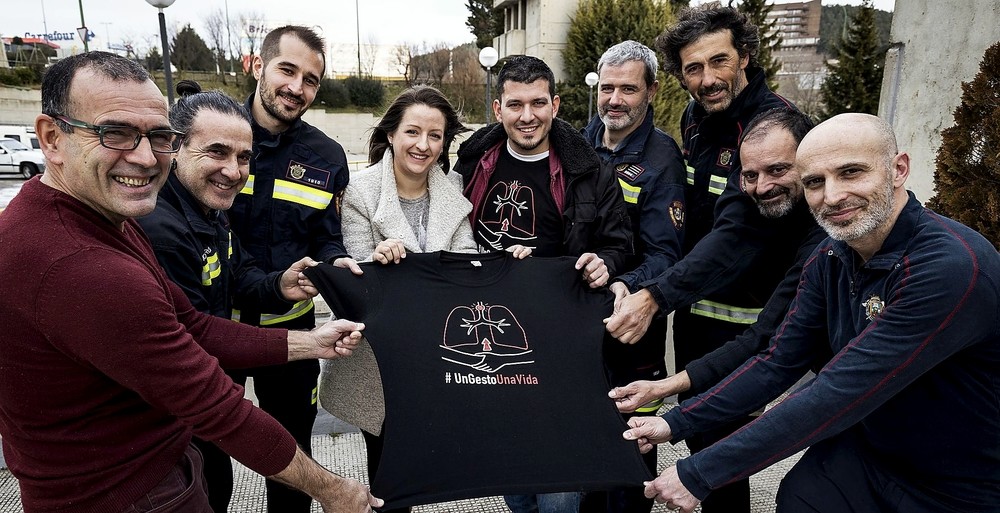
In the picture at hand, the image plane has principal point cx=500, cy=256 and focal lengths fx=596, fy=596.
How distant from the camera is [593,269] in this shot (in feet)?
7.41

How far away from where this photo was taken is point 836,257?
6.64 ft

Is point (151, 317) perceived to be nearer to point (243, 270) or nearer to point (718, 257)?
point (243, 270)

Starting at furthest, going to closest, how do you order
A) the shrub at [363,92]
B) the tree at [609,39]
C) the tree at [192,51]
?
the tree at [192,51]
the shrub at [363,92]
the tree at [609,39]

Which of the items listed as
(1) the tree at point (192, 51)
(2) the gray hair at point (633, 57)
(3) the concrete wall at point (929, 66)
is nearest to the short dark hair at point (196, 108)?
(2) the gray hair at point (633, 57)

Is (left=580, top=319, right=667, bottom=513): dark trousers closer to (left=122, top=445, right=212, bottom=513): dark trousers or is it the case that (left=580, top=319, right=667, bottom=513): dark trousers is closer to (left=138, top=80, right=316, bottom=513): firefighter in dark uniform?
(left=138, top=80, right=316, bottom=513): firefighter in dark uniform

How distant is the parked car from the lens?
64.3 feet

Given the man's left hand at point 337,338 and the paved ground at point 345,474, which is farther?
the paved ground at point 345,474

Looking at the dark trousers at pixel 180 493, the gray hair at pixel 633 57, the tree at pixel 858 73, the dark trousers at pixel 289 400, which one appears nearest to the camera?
the dark trousers at pixel 180 493

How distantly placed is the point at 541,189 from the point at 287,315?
131cm

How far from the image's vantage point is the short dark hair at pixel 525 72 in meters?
2.63

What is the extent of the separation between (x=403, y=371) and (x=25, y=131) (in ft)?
94.2

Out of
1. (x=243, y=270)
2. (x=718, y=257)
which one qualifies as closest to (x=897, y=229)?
(x=718, y=257)

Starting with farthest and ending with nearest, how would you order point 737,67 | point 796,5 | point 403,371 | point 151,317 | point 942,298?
point 796,5 → point 737,67 → point 403,371 → point 942,298 → point 151,317

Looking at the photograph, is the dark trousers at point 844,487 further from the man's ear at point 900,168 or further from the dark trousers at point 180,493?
the dark trousers at point 180,493
